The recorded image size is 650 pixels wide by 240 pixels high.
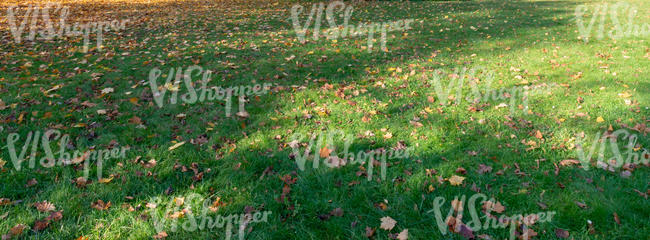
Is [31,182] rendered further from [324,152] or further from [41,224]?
→ [324,152]

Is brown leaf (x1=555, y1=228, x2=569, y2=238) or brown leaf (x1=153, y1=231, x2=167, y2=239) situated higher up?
brown leaf (x1=153, y1=231, x2=167, y2=239)

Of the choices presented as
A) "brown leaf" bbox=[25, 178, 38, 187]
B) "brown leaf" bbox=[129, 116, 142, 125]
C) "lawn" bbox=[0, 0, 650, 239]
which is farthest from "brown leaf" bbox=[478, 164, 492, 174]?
"brown leaf" bbox=[25, 178, 38, 187]

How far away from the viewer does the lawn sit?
9.14 ft

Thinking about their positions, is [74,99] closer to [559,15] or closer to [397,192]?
[397,192]

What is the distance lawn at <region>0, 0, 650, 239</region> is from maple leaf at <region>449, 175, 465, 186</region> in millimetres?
13

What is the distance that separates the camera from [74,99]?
195 inches

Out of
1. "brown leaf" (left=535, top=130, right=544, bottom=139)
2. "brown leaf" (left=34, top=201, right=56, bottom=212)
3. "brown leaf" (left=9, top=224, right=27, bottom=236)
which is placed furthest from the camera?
"brown leaf" (left=535, top=130, right=544, bottom=139)

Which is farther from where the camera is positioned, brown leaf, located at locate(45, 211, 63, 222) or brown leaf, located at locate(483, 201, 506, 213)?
brown leaf, located at locate(483, 201, 506, 213)

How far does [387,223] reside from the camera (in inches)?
108

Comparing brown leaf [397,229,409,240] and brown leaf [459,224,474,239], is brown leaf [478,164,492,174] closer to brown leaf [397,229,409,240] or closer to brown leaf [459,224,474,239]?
brown leaf [459,224,474,239]

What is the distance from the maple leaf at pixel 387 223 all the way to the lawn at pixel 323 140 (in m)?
0.02

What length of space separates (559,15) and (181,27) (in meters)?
11.9

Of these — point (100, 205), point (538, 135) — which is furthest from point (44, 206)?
point (538, 135)

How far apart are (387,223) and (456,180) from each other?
2.86 feet
